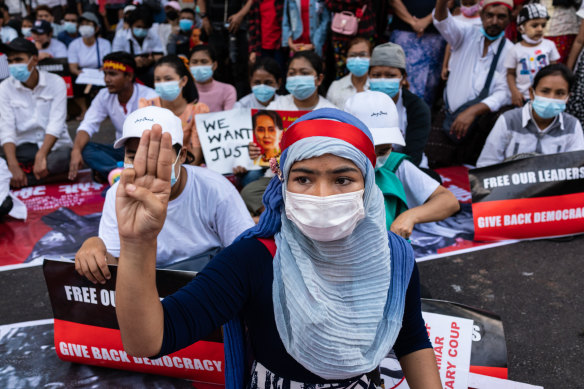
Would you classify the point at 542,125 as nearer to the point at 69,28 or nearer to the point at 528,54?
the point at 528,54

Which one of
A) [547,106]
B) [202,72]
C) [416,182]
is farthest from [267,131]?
[547,106]

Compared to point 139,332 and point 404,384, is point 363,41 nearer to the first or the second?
point 404,384

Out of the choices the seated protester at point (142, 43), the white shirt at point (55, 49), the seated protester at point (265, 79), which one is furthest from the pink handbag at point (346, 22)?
the white shirt at point (55, 49)

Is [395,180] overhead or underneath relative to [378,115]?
underneath

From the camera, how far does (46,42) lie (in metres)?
9.06

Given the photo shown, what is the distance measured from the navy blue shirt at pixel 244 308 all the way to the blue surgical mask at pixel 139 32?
7.70m

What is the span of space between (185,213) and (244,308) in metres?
1.11

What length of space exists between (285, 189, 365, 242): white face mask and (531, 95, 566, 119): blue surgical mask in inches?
129

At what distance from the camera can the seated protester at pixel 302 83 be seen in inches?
177

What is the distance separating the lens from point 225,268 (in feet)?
4.48

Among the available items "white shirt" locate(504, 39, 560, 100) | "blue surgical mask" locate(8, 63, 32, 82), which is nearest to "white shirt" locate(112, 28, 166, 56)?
"blue surgical mask" locate(8, 63, 32, 82)

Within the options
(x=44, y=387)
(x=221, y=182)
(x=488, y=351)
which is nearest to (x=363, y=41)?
(x=221, y=182)

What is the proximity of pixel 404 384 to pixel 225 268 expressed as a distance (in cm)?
119

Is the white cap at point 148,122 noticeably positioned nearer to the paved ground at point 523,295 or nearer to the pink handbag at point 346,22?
the paved ground at point 523,295
